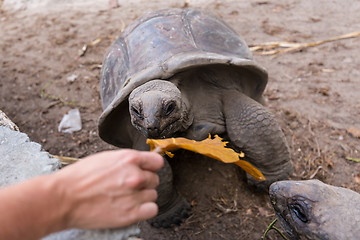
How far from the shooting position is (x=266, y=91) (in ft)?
10.6

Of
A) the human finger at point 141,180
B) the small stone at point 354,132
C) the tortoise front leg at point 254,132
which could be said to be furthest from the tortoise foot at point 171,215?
the small stone at point 354,132

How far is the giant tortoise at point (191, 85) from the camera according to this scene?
1874 millimetres

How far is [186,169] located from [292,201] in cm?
116

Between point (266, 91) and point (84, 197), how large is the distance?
106 inches

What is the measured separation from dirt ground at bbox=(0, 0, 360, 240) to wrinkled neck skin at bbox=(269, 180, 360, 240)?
629 millimetres

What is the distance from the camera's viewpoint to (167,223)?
2.14 meters

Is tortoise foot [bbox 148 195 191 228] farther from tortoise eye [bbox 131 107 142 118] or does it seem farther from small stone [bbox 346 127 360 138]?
small stone [bbox 346 127 360 138]

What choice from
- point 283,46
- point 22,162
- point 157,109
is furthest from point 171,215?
point 283,46

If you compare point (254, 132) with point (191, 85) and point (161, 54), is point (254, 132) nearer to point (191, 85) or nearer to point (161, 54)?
point (191, 85)

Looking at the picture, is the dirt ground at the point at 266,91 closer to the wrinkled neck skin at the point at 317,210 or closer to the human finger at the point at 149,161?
the wrinkled neck skin at the point at 317,210

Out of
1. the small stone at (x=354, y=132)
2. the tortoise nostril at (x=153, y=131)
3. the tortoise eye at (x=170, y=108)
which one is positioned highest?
the tortoise eye at (x=170, y=108)

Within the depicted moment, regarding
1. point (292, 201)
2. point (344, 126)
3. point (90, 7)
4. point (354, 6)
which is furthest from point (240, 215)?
point (90, 7)

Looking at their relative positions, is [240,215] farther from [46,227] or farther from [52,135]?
[52,135]

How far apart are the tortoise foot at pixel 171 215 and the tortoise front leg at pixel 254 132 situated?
0.59 metres
